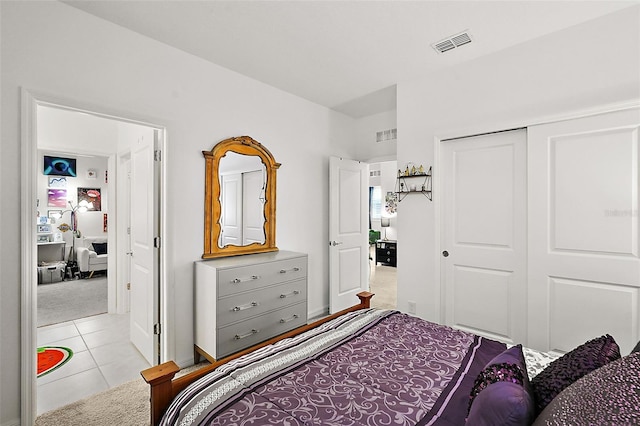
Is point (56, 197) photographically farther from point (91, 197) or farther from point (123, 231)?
point (123, 231)

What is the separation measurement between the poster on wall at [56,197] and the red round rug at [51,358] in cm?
471

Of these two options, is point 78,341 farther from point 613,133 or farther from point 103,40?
point 613,133

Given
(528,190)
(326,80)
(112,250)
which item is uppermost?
(326,80)

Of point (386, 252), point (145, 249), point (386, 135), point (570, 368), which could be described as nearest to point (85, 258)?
point (145, 249)

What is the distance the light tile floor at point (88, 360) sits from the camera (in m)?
2.27

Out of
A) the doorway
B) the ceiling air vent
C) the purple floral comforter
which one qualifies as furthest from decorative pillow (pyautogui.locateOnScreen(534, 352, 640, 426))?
the doorway


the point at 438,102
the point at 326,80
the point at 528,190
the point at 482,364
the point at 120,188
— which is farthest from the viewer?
the point at 120,188

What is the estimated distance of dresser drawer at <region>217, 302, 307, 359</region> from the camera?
2.53m

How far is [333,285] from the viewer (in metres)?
3.94

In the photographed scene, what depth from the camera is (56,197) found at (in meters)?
6.38

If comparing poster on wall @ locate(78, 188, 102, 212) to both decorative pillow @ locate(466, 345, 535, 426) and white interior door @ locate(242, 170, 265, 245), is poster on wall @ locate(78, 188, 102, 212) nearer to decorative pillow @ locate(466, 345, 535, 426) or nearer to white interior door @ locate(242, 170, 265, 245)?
white interior door @ locate(242, 170, 265, 245)

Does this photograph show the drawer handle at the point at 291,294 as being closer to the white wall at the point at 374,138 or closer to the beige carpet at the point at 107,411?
the beige carpet at the point at 107,411

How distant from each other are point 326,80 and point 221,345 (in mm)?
2815

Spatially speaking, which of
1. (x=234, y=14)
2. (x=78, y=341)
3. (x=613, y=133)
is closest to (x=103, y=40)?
(x=234, y=14)
